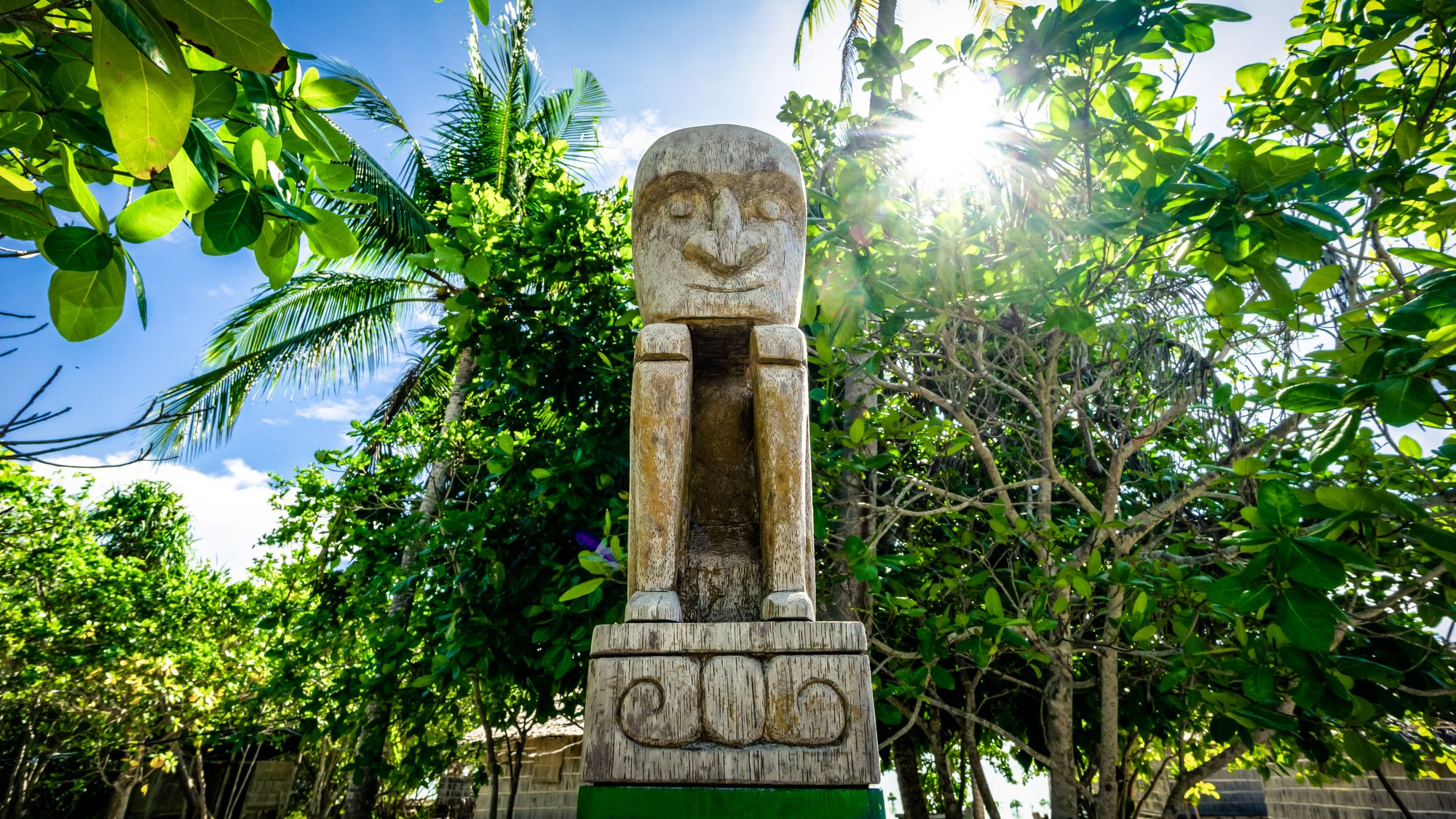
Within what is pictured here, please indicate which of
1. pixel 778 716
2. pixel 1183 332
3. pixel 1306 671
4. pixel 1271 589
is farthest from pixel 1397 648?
pixel 778 716

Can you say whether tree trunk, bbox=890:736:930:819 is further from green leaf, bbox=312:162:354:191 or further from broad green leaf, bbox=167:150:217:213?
broad green leaf, bbox=167:150:217:213

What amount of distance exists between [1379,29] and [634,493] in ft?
9.90

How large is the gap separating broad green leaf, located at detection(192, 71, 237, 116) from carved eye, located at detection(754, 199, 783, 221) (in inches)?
62.9

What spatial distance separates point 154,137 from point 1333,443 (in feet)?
8.86

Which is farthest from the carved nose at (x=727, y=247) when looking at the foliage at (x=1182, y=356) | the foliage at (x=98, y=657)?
the foliage at (x=98, y=657)

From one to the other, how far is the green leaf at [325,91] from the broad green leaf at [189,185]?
37 cm

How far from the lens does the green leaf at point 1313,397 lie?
179cm

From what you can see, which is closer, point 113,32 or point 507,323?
point 113,32

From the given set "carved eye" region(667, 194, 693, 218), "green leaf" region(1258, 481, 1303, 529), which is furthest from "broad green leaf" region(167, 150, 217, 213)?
"green leaf" region(1258, 481, 1303, 529)

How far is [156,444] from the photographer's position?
870 centimetres

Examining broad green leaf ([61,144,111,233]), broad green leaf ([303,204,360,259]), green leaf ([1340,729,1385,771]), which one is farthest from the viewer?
green leaf ([1340,729,1385,771])

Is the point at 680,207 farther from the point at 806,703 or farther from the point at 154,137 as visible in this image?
the point at 154,137

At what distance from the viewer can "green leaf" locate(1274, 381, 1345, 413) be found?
179 centimetres

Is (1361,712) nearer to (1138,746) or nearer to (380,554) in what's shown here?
(1138,746)
